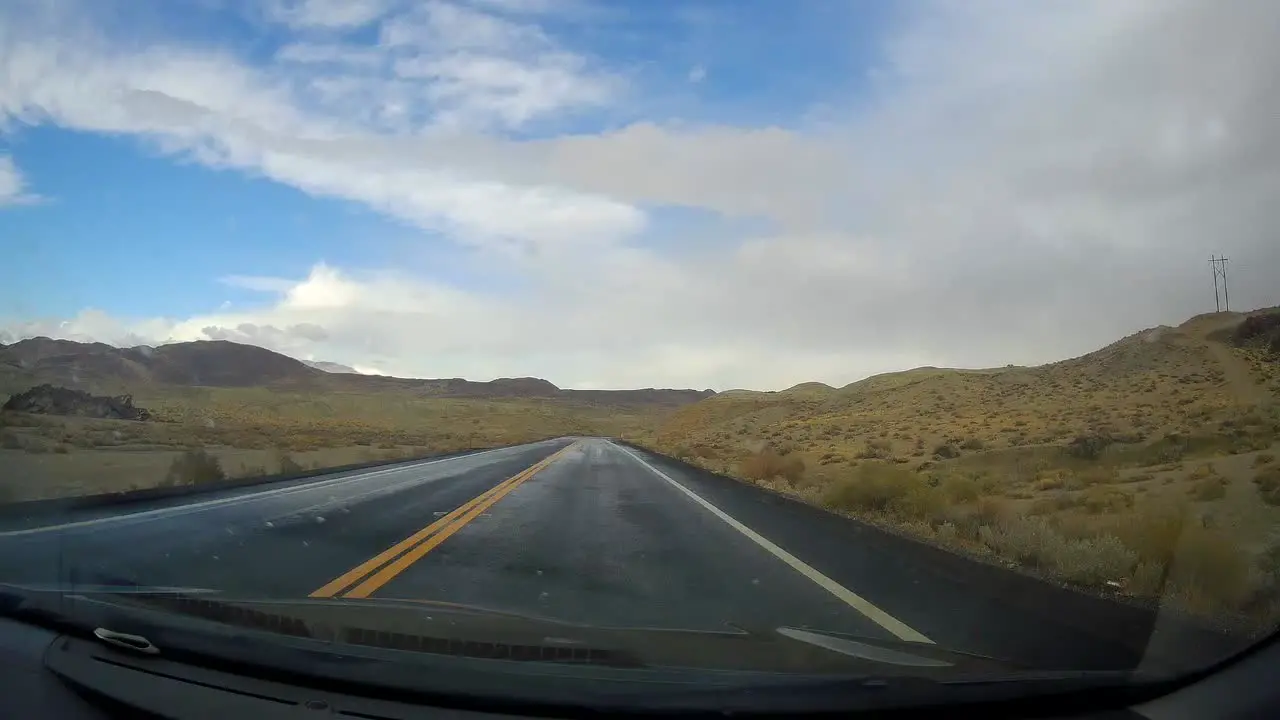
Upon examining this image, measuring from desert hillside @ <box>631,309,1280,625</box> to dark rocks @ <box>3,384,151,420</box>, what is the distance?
38.2m

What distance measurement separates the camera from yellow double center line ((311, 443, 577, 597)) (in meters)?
7.67

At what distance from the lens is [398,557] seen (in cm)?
967

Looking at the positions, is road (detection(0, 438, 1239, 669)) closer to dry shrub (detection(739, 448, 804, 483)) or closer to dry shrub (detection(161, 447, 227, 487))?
dry shrub (detection(161, 447, 227, 487))

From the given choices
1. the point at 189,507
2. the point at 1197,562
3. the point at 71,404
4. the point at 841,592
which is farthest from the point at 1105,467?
the point at 71,404

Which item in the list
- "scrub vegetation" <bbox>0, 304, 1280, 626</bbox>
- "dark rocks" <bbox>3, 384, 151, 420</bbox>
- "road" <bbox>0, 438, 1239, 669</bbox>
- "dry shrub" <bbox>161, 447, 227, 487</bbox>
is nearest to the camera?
"road" <bbox>0, 438, 1239, 669</bbox>

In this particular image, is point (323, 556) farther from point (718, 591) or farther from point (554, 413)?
point (554, 413)

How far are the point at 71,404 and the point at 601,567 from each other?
2253 inches

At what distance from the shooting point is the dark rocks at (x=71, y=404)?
163 feet

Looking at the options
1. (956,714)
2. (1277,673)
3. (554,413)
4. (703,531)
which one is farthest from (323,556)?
(554,413)

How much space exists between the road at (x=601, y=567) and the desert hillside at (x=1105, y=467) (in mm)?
1677

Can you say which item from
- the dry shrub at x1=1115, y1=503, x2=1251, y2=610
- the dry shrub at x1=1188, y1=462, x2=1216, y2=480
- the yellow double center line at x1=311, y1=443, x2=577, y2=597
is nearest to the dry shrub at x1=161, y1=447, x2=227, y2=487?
the yellow double center line at x1=311, y1=443, x2=577, y2=597

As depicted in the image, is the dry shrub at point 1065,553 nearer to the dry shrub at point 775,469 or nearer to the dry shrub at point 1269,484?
the dry shrub at point 1269,484

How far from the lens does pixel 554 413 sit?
183 m

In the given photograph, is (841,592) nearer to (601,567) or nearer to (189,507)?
(601,567)
